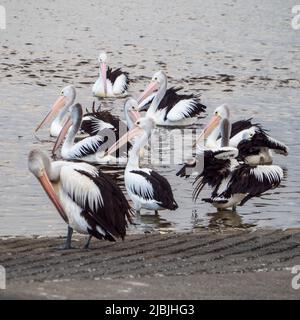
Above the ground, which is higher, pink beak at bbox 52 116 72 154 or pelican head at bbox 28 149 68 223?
pelican head at bbox 28 149 68 223

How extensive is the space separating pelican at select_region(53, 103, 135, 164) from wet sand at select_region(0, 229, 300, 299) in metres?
4.41

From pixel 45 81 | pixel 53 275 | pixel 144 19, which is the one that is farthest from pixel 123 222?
pixel 144 19

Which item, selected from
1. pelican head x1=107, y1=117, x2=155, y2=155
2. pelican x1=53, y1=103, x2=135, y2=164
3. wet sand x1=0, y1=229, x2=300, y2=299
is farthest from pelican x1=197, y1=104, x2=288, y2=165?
wet sand x1=0, y1=229, x2=300, y2=299

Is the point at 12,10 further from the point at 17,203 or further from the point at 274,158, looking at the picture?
the point at 17,203

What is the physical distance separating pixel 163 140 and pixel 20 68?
5.05 metres

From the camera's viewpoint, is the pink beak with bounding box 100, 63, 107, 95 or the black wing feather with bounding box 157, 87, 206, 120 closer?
the black wing feather with bounding box 157, 87, 206, 120

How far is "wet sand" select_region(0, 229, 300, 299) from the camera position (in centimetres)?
561

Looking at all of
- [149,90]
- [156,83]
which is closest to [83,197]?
[156,83]

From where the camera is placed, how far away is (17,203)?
964 centimetres

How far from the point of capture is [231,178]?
31.9 ft

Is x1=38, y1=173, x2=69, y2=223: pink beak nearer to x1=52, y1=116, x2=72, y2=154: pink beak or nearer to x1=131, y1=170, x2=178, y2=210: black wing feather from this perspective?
x1=131, y1=170, x2=178, y2=210: black wing feather

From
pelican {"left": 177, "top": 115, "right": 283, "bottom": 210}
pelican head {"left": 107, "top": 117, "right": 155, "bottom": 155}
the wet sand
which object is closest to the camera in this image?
the wet sand

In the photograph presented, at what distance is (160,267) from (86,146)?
6.04m

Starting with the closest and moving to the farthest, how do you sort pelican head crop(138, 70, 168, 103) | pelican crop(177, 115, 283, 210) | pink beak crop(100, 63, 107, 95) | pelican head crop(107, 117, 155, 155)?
1. pelican crop(177, 115, 283, 210)
2. pelican head crop(107, 117, 155, 155)
3. pelican head crop(138, 70, 168, 103)
4. pink beak crop(100, 63, 107, 95)
